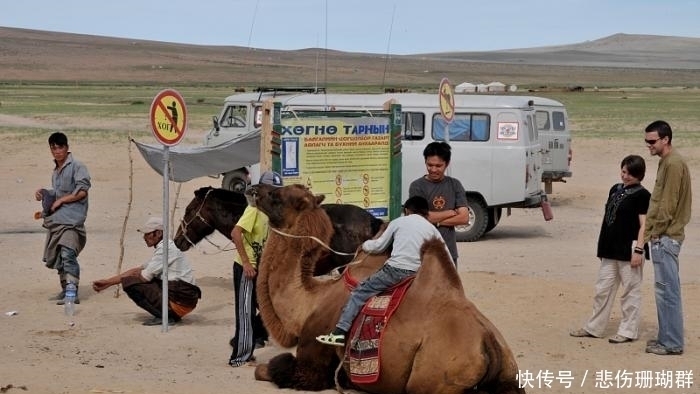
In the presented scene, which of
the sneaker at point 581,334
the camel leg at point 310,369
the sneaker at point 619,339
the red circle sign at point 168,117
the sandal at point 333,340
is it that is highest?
the red circle sign at point 168,117

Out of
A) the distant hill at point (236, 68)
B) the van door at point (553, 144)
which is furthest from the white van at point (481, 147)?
the distant hill at point (236, 68)

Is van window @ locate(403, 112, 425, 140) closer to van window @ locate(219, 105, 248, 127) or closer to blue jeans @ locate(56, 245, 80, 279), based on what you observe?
van window @ locate(219, 105, 248, 127)

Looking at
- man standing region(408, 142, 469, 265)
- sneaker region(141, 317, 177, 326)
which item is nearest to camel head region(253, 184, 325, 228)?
man standing region(408, 142, 469, 265)

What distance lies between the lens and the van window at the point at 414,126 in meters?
20.3

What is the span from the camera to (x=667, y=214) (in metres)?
10.2

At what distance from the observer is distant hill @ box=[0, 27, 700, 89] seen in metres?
119

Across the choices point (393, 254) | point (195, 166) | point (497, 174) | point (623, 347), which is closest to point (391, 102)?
point (195, 166)

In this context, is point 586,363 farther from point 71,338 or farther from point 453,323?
point 71,338

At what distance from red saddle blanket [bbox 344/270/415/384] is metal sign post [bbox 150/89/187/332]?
11.7ft

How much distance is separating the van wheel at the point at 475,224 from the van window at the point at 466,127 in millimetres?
1126

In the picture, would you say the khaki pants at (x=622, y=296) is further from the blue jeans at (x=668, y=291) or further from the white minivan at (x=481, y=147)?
the white minivan at (x=481, y=147)

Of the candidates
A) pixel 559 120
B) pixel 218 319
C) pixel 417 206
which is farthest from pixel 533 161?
pixel 417 206

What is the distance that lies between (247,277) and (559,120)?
57.9ft

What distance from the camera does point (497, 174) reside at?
65.2ft
